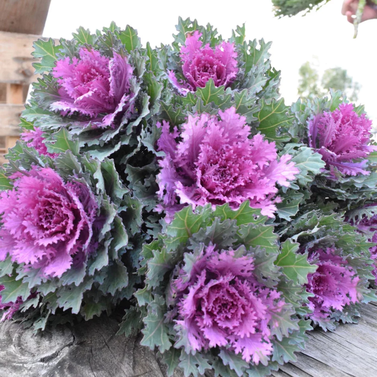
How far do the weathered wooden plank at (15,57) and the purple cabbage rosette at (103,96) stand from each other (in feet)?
4.11

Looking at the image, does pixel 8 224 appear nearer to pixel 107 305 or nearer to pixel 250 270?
pixel 107 305

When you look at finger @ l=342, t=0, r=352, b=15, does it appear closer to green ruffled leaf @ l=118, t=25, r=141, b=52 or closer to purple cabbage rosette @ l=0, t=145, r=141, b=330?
green ruffled leaf @ l=118, t=25, r=141, b=52

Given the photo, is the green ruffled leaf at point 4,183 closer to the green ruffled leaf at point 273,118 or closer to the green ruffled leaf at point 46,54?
the green ruffled leaf at point 46,54

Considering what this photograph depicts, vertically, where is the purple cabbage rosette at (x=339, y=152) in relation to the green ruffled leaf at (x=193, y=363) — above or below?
above

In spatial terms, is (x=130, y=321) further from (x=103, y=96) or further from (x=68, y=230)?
(x=103, y=96)

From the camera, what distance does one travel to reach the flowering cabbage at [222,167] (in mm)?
571

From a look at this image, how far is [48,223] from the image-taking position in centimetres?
56

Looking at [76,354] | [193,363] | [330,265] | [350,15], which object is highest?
[350,15]

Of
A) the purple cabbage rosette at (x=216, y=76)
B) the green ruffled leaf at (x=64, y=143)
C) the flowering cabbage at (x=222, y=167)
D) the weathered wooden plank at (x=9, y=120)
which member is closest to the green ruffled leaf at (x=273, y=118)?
the purple cabbage rosette at (x=216, y=76)

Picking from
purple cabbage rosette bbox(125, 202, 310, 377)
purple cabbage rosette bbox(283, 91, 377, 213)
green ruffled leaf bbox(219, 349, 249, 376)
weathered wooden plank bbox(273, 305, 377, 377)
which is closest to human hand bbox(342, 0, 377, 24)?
purple cabbage rosette bbox(283, 91, 377, 213)

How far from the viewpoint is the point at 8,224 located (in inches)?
21.9

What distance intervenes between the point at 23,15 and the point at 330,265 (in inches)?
70.5

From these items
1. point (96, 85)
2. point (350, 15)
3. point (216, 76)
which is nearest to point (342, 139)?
point (216, 76)

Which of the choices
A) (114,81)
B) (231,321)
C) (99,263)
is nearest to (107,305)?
(99,263)
